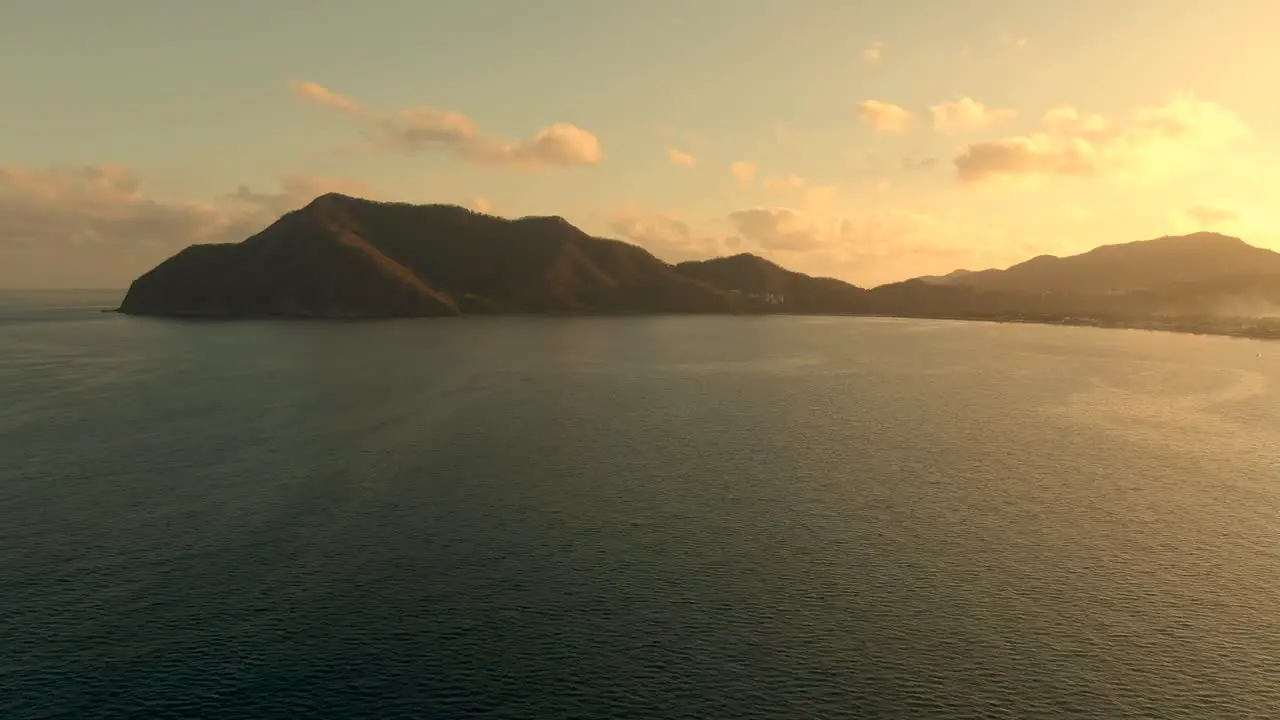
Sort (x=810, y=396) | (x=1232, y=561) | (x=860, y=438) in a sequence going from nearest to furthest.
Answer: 1. (x=1232, y=561)
2. (x=860, y=438)
3. (x=810, y=396)

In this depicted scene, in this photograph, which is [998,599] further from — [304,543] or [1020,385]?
[1020,385]

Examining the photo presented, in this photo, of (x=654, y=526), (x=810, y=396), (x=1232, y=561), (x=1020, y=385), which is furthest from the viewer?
(x=1020, y=385)

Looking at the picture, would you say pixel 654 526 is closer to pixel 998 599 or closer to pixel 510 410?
pixel 998 599

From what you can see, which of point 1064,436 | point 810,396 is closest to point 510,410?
point 810,396

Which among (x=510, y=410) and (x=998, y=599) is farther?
(x=510, y=410)

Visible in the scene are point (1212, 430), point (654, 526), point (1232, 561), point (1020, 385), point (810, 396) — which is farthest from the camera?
point (1020, 385)

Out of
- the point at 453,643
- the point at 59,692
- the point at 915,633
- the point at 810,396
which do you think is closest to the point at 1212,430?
the point at 810,396
